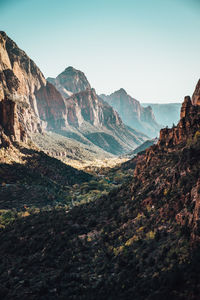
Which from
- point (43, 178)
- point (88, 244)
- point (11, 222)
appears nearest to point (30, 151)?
point (43, 178)

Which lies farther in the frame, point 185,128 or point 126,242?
point 185,128

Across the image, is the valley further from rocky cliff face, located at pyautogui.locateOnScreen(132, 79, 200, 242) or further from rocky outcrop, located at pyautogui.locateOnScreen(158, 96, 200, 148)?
rocky outcrop, located at pyautogui.locateOnScreen(158, 96, 200, 148)

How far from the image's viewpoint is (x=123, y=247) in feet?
110

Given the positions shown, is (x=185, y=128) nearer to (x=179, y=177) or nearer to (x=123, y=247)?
(x=179, y=177)

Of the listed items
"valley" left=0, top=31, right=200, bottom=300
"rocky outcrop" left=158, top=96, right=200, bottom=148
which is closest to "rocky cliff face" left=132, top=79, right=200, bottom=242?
"rocky outcrop" left=158, top=96, right=200, bottom=148

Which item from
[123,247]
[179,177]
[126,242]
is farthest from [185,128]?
[123,247]

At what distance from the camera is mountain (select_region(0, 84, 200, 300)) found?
23.3 meters

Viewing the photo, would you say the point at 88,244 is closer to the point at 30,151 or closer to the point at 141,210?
the point at 141,210

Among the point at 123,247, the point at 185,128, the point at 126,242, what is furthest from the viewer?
the point at 185,128

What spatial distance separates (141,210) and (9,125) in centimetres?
9677

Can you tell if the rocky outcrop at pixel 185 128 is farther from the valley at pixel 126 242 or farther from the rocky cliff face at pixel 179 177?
the valley at pixel 126 242

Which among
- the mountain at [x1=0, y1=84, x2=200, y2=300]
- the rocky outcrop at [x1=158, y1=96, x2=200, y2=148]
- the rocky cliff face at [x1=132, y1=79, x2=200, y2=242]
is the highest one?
the rocky outcrop at [x1=158, y1=96, x2=200, y2=148]

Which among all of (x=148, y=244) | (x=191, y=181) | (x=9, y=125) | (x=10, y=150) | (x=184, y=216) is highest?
(x=9, y=125)

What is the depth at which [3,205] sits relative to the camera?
257ft
